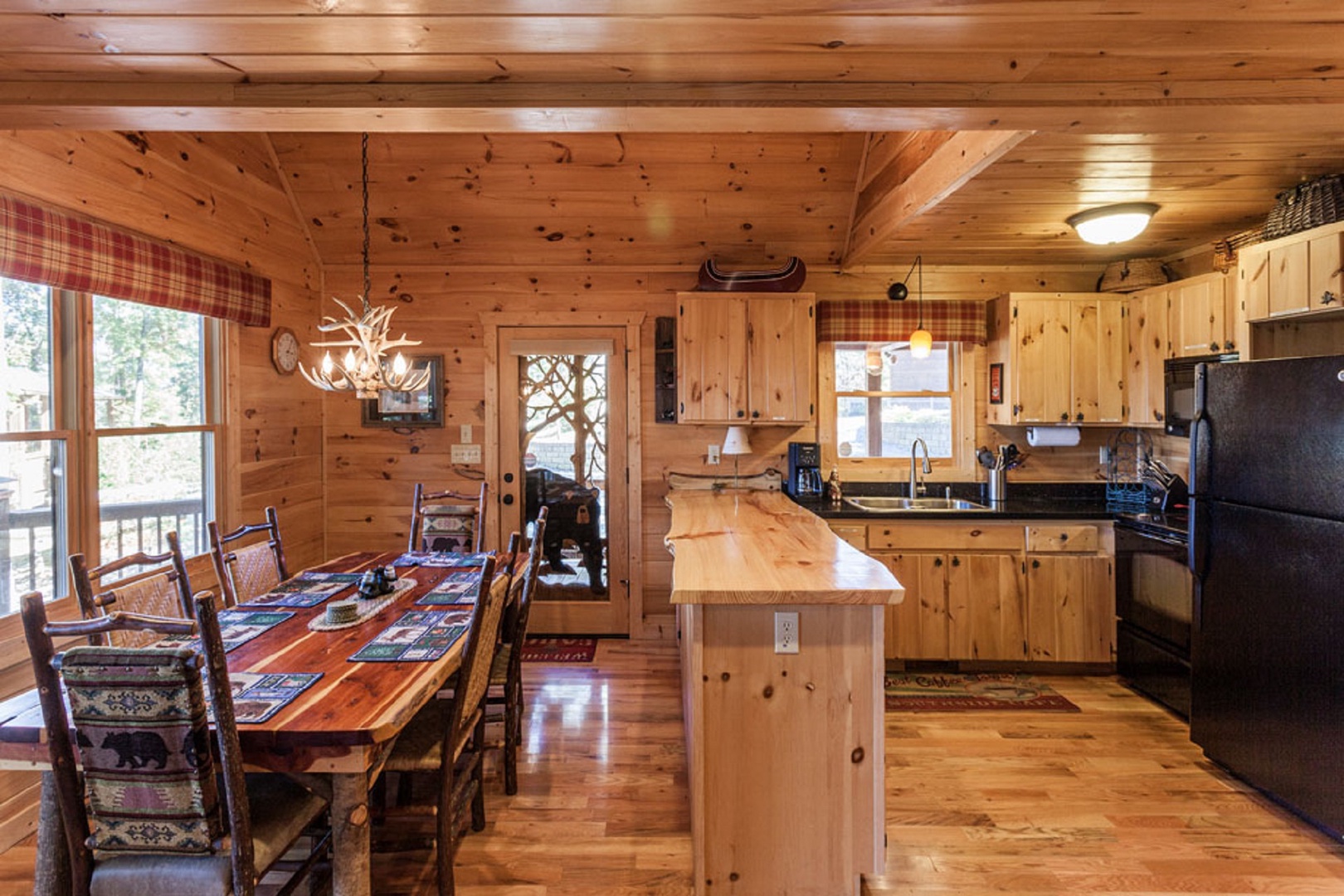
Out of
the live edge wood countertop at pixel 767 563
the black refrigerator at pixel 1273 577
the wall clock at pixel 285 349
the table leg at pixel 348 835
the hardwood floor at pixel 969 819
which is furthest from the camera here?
the wall clock at pixel 285 349

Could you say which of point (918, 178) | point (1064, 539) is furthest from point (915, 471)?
point (918, 178)

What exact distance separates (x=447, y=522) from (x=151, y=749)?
2.15 m

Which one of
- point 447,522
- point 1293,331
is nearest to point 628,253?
Answer: point 447,522

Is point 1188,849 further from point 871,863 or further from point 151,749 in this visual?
point 151,749

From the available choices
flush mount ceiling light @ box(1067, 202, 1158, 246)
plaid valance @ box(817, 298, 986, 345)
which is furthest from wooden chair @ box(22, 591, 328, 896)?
flush mount ceiling light @ box(1067, 202, 1158, 246)

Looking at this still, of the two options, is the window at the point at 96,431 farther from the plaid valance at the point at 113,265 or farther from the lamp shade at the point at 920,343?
the lamp shade at the point at 920,343

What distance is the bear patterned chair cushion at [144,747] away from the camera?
131 cm

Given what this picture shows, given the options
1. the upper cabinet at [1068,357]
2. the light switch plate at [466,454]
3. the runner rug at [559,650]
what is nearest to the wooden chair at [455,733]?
the runner rug at [559,650]

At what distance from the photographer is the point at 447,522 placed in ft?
11.5

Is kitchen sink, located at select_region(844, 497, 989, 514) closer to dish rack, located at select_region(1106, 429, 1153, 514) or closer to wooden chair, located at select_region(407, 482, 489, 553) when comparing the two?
dish rack, located at select_region(1106, 429, 1153, 514)

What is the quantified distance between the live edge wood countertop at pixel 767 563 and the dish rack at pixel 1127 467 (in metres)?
2.11

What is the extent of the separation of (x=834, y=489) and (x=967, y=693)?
1.32 metres

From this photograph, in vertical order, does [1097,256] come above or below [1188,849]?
above

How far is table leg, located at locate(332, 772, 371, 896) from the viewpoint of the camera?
1556 millimetres
